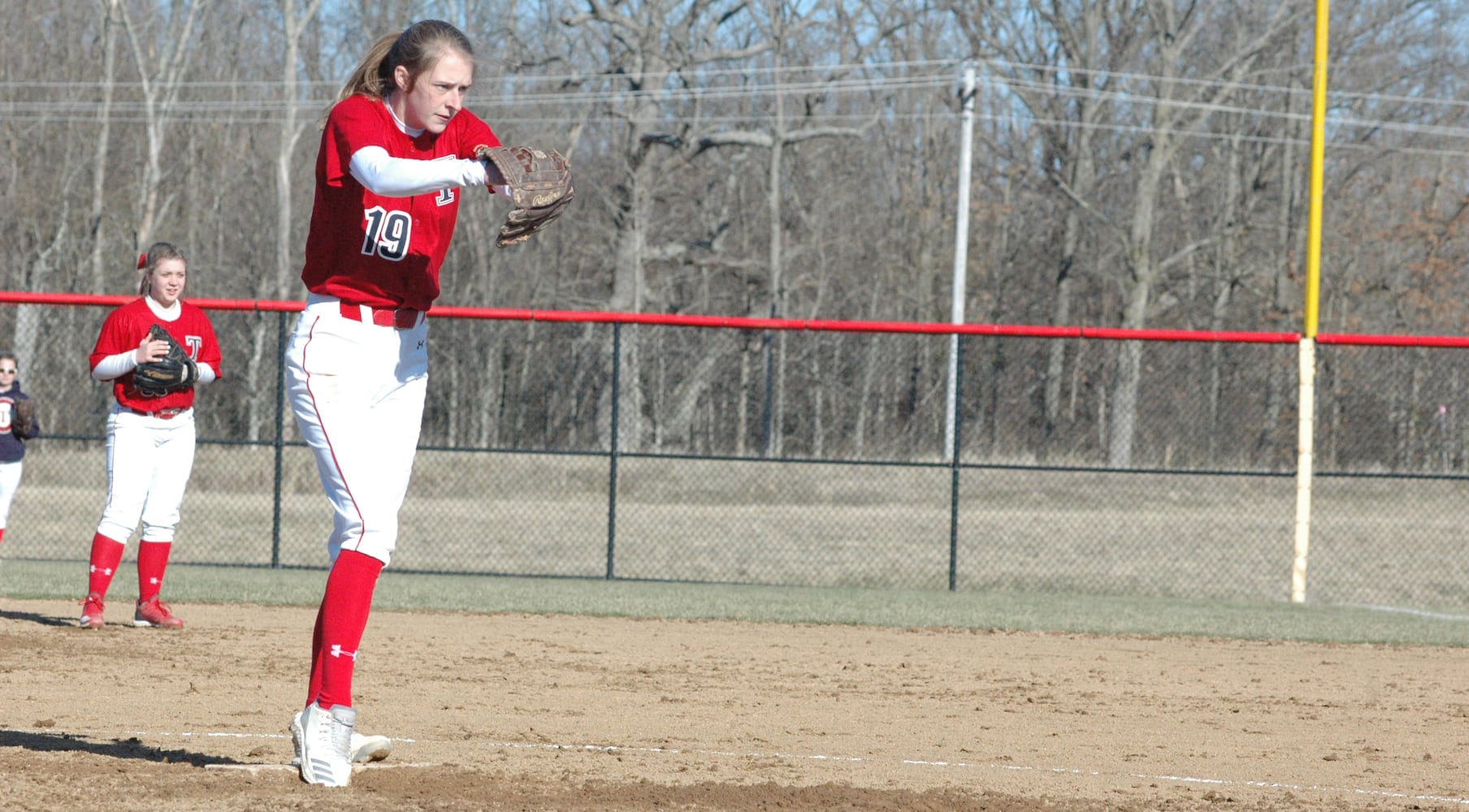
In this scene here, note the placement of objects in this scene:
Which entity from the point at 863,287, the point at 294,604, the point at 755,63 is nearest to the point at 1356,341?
the point at 294,604

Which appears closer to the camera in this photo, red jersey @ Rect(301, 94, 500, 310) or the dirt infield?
red jersey @ Rect(301, 94, 500, 310)

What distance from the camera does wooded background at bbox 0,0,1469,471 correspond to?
93.2ft

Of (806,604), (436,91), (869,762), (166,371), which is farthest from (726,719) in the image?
(806,604)

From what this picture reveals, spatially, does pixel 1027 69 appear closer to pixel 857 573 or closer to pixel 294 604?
pixel 857 573

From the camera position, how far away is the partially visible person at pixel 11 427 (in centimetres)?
927

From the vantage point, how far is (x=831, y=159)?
32250mm

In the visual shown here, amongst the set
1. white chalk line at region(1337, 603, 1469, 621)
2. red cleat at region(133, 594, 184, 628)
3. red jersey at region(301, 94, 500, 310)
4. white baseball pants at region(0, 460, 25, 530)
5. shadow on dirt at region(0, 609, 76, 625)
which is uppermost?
red jersey at region(301, 94, 500, 310)

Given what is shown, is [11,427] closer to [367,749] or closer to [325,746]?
[367,749]

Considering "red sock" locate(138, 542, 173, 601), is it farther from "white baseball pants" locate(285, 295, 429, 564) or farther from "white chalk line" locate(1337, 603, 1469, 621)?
"white chalk line" locate(1337, 603, 1469, 621)

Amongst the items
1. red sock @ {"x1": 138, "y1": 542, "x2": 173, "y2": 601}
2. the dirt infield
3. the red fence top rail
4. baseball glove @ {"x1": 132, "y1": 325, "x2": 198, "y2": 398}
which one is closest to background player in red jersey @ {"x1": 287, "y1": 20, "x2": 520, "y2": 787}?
the dirt infield

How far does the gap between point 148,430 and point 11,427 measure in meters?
2.08

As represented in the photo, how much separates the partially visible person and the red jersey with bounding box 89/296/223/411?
180cm

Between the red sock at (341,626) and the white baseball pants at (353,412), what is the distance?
0.18ft

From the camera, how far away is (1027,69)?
98.4 feet
